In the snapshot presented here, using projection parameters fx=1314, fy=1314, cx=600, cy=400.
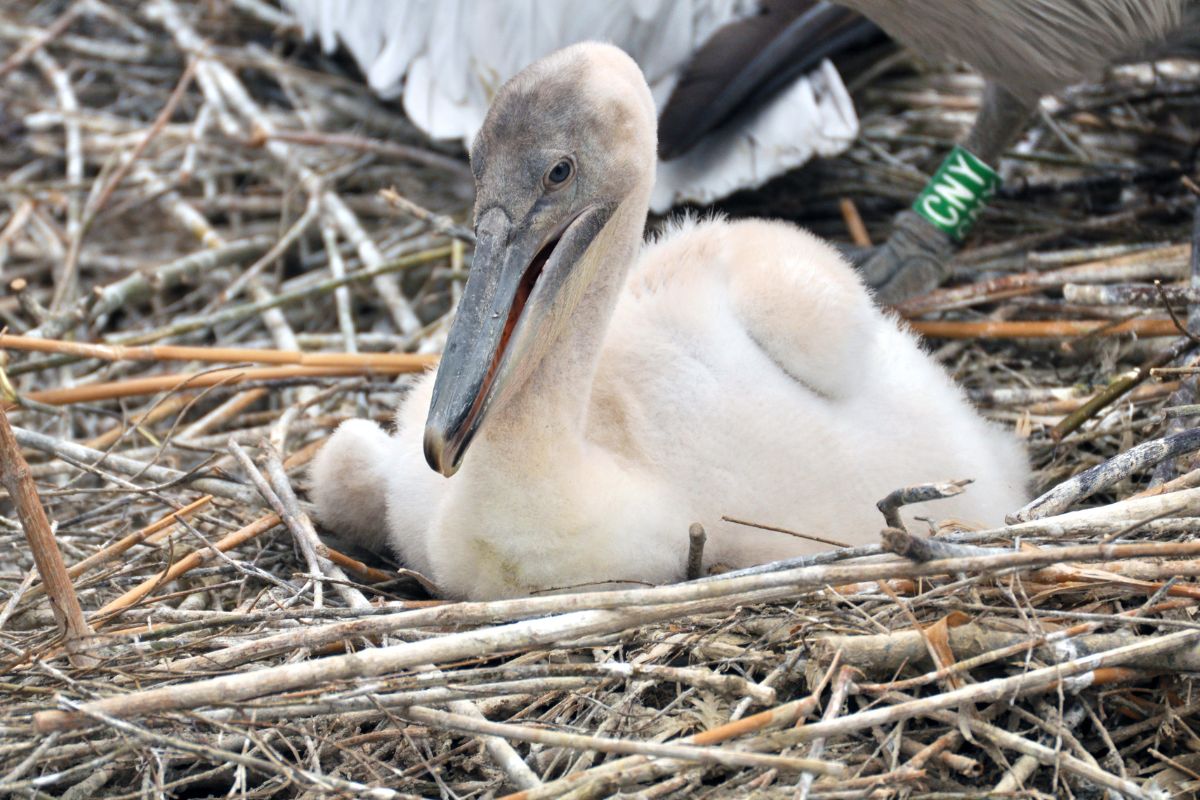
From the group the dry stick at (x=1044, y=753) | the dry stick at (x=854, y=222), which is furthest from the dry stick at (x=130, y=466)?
the dry stick at (x=854, y=222)

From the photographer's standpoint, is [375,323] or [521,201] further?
[375,323]

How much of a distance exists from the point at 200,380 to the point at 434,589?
0.96m

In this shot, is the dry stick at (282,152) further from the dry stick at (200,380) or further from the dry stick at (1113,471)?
the dry stick at (1113,471)

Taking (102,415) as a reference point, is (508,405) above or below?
above

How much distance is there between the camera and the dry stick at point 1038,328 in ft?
9.22

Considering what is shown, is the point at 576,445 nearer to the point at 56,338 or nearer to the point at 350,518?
the point at 350,518

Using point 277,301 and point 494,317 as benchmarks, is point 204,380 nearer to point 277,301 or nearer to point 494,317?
point 277,301

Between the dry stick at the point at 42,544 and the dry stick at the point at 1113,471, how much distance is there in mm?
1461

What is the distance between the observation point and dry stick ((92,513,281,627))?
7.16 ft

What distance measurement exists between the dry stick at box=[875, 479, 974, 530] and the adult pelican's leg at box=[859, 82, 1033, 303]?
4.66 ft

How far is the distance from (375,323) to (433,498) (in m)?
1.30

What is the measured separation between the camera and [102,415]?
117 inches

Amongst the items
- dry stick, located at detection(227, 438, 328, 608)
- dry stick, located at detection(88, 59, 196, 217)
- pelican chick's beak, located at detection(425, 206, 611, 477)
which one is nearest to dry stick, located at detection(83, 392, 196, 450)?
dry stick, located at detection(227, 438, 328, 608)

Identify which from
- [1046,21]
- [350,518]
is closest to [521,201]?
[350,518]
